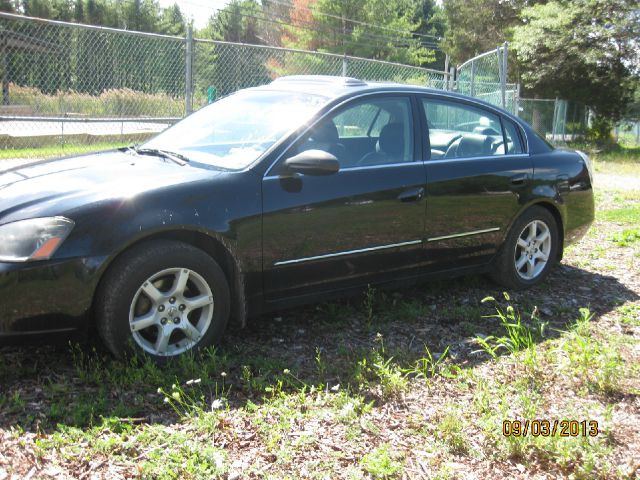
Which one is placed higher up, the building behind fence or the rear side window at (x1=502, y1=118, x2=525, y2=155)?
the building behind fence

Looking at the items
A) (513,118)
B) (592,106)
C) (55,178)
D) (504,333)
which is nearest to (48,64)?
(55,178)

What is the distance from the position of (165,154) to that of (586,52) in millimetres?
22603

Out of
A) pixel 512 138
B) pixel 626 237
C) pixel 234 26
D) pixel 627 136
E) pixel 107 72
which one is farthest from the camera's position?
pixel 234 26

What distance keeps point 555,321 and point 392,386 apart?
184 centimetres

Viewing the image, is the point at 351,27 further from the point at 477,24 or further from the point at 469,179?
the point at 469,179

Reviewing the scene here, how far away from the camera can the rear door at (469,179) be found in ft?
15.1

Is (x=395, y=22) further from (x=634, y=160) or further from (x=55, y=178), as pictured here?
(x=55, y=178)

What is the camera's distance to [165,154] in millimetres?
4156

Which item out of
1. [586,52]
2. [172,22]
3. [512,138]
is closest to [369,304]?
[512,138]

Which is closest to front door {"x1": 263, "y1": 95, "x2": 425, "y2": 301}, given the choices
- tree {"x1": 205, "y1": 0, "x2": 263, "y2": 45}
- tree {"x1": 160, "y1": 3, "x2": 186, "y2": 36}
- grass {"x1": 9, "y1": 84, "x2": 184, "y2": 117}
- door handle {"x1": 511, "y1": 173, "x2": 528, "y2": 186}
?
door handle {"x1": 511, "y1": 173, "x2": 528, "y2": 186}

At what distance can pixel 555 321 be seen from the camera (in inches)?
184

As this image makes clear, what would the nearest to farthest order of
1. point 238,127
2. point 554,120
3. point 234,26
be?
point 238,127 < point 554,120 < point 234,26

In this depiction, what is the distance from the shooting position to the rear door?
15.1ft

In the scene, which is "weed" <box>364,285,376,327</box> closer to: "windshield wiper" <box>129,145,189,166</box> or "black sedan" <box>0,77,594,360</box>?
"black sedan" <box>0,77,594,360</box>
